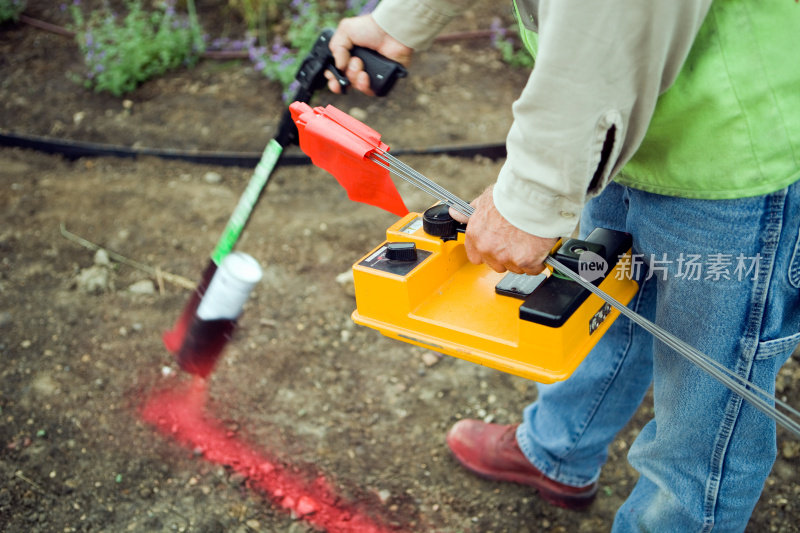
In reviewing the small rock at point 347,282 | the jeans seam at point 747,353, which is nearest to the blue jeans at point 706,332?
the jeans seam at point 747,353

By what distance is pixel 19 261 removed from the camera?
2717 millimetres

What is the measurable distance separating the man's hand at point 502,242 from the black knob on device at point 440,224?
0.50ft

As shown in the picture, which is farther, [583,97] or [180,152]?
[180,152]

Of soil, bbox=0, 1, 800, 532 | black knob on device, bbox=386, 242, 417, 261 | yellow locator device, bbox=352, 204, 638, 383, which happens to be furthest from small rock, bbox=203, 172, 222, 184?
black knob on device, bbox=386, 242, 417, 261

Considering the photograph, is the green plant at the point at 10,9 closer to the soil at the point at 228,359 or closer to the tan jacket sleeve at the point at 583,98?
the soil at the point at 228,359

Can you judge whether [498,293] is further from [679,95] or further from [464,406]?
[464,406]

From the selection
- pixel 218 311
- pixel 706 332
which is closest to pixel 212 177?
pixel 218 311

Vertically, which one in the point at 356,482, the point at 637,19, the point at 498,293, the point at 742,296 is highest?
the point at 637,19

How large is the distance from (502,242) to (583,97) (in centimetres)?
27

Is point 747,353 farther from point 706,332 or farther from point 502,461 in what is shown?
point 502,461

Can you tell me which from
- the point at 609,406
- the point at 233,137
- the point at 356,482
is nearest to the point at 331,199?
the point at 233,137

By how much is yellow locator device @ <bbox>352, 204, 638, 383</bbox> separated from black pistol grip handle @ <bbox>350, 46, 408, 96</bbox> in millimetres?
371

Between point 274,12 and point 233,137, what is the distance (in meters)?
1.21

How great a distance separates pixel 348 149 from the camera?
4.44ft
